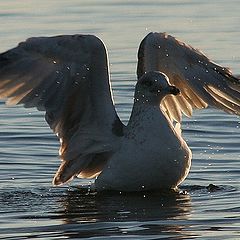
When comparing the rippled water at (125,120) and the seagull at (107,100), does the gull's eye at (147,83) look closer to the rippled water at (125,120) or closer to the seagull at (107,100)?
the seagull at (107,100)

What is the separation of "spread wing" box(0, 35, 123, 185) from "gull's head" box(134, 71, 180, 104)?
350mm

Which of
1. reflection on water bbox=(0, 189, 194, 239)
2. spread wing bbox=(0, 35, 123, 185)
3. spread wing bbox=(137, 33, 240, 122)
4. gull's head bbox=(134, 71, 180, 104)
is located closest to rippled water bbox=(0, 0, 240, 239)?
reflection on water bbox=(0, 189, 194, 239)

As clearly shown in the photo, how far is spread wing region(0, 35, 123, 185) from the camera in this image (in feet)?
38.2

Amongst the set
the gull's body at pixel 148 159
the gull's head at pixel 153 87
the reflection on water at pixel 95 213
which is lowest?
the reflection on water at pixel 95 213

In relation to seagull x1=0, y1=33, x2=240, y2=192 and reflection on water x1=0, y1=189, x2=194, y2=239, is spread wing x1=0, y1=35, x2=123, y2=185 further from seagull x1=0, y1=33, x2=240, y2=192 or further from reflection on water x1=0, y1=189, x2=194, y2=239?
reflection on water x1=0, y1=189, x2=194, y2=239

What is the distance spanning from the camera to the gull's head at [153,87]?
11.8 meters

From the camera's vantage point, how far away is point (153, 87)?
11.9 metres

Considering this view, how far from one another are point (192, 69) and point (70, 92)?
1.30 metres

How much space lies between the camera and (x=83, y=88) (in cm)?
1181

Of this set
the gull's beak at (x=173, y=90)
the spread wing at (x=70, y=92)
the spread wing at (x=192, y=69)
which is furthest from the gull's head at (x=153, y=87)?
the spread wing at (x=192, y=69)

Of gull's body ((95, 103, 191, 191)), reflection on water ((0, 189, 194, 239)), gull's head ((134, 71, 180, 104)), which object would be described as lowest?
reflection on water ((0, 189, 194, 239))

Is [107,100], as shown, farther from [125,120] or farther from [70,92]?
[125,120]

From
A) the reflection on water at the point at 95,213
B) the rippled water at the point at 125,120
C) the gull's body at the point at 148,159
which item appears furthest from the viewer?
the gull's body at the point at 148,159

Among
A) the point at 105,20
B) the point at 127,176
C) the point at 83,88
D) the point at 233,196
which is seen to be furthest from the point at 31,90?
the point at 105,20
